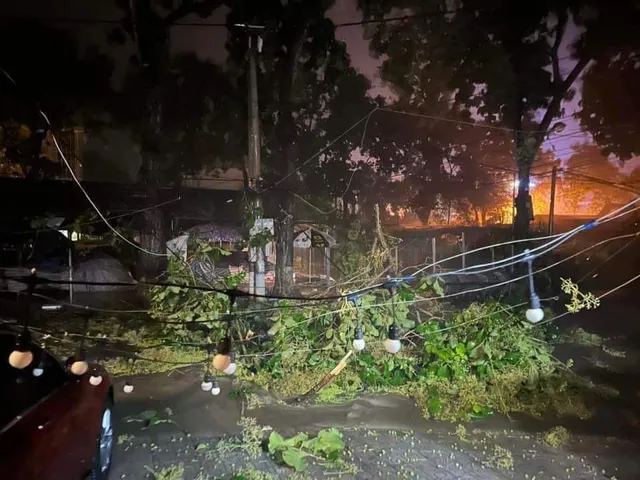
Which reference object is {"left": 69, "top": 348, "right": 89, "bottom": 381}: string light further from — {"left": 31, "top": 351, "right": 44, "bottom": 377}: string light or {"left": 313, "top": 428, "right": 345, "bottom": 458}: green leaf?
{"left": 313, "top": 428, "right": 345, "bottom": 458}: green leaf

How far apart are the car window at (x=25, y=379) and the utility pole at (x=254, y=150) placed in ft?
15.6

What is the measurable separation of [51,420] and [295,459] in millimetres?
2377

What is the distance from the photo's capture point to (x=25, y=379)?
3.99m

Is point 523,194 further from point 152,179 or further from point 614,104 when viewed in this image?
point 152,179

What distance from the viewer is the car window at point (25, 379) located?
3803 mm

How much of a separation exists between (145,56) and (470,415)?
11257mm

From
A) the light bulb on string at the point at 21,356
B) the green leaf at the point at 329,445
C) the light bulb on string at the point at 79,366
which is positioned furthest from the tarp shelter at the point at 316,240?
the light bulb on string at the point at 21,356

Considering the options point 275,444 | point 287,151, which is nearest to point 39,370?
point 275,444

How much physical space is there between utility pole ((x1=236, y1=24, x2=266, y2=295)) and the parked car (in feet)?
14.1

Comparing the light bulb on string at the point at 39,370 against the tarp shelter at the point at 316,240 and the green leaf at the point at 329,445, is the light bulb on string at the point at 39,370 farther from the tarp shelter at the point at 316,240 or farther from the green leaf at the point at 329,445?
the tarp shelter at the point at 316,240

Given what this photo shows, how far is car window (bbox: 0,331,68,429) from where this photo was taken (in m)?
3.80

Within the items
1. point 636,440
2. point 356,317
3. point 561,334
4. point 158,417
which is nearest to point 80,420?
point 158,417

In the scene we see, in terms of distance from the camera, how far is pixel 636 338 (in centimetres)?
1129

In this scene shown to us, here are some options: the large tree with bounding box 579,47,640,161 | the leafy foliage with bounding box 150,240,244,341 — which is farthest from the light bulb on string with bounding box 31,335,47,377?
the large tree with bounding box 579,47,640,161
